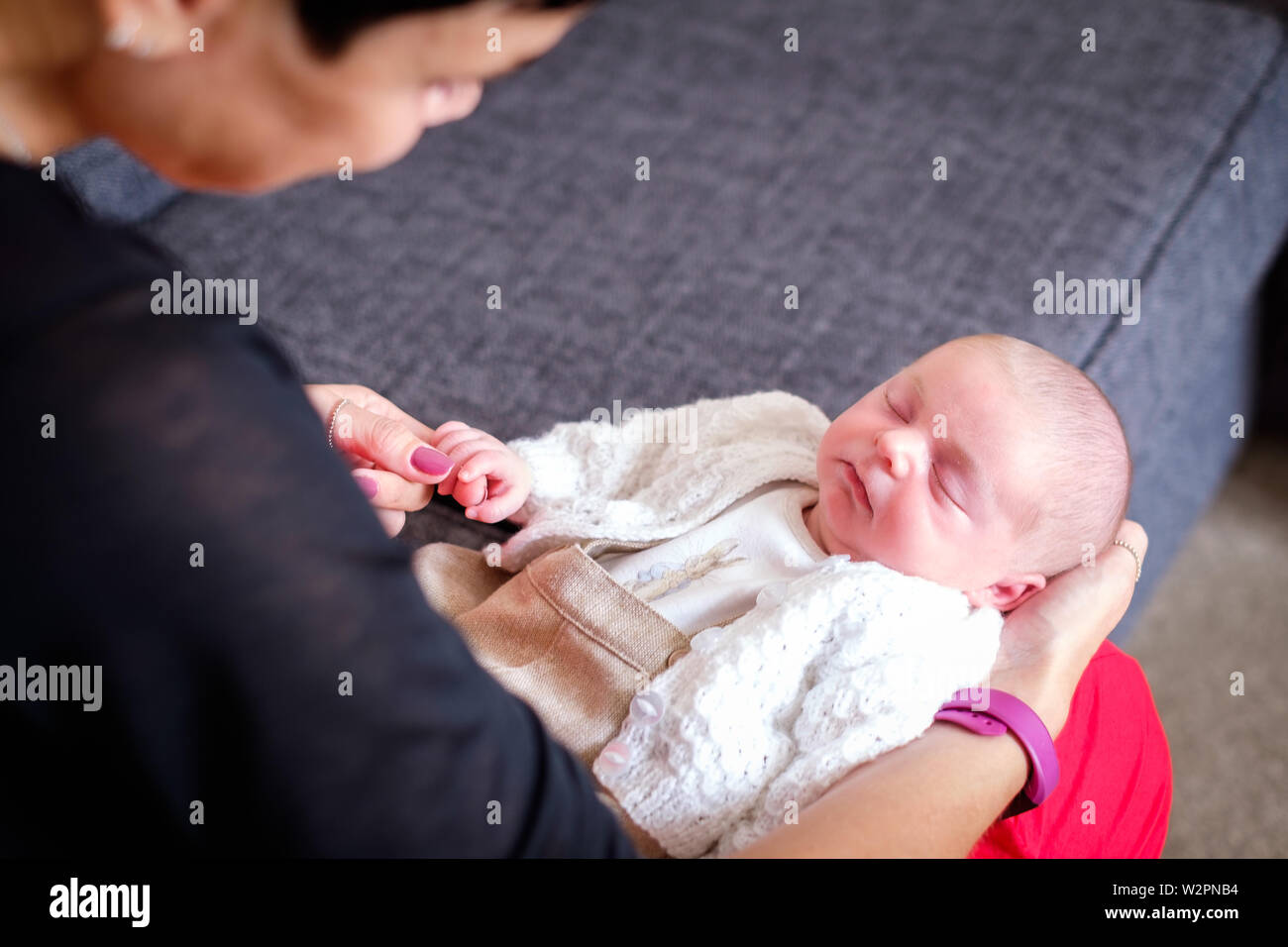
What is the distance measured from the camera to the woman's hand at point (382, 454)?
106cm

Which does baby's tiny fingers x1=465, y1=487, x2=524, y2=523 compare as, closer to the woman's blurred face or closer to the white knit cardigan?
the white knit cardigan

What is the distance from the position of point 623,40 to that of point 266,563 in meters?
1.60

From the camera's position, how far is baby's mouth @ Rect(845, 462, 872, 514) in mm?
1077

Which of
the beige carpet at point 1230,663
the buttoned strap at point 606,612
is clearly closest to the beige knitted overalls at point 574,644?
the buttoned strap at point 606,612

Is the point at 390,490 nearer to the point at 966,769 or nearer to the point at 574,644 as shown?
the point at 574,644

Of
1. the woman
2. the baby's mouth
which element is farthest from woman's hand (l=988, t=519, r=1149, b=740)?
the woman

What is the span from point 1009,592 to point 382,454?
2.11ft

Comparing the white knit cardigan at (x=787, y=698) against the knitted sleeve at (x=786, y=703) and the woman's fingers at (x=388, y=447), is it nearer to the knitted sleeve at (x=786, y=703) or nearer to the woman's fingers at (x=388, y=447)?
the knitted sleeve at (x=786, y=703)

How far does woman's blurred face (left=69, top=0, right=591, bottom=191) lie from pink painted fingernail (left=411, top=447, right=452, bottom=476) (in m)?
0.45

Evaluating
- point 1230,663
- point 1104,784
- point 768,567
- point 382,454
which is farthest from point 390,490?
point 1230,663

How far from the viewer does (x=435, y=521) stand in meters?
1.23

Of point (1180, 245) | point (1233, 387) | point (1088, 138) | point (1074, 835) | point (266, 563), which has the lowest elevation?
point (1074, 835)
